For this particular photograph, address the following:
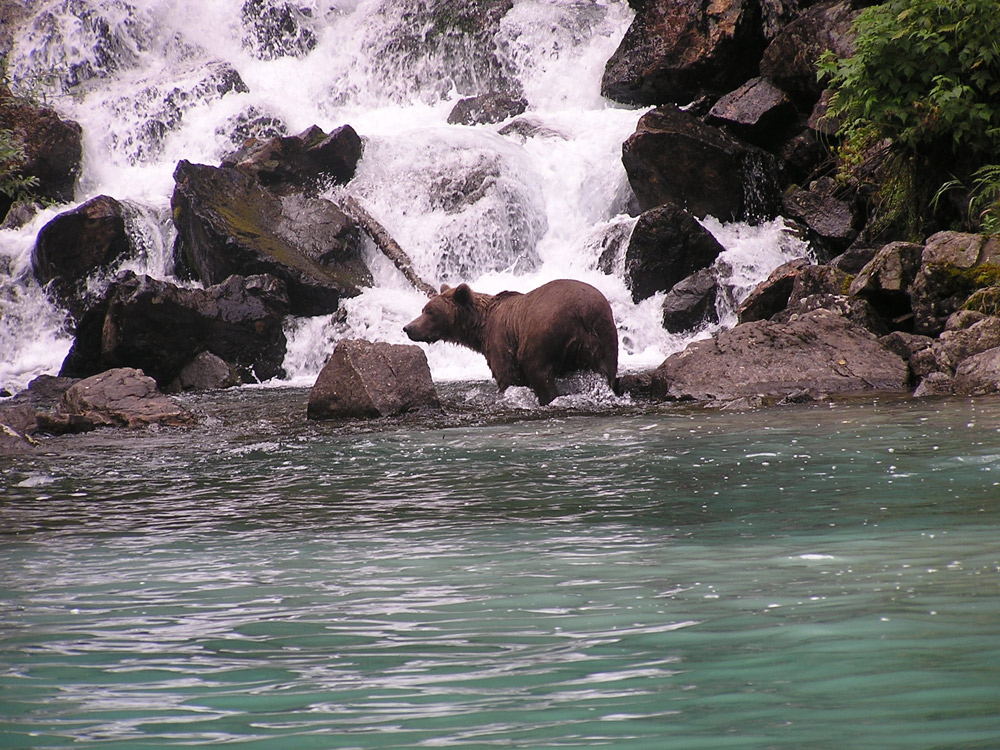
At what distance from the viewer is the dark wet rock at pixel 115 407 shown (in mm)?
10070

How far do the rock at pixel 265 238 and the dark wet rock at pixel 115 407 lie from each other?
23.9ft

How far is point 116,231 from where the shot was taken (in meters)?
19.9

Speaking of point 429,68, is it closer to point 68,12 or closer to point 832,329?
point 68,12

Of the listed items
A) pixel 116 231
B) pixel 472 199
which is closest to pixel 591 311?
pixel 472 199

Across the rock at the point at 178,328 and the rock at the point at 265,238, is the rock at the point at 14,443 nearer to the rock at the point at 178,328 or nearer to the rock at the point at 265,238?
the rock at the point at 178,328

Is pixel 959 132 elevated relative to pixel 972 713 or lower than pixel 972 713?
elevated

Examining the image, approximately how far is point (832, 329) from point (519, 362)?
3228 millimetres

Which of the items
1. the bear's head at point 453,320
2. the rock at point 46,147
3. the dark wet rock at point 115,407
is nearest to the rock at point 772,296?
the bear's head at point 453,320

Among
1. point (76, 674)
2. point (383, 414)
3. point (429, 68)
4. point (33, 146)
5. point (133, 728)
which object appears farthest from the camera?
point (429, 68)

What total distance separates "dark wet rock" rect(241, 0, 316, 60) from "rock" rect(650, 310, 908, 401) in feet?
70.2

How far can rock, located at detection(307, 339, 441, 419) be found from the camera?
9992mm

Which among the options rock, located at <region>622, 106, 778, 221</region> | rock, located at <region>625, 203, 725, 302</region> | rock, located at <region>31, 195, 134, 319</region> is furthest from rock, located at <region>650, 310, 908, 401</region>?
rock, located at <region>31, 195, 134, 319</region>

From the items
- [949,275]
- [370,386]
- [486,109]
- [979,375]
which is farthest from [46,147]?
[979,375]

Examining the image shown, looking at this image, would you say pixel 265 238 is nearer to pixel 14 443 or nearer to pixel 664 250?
pixel 664 250
